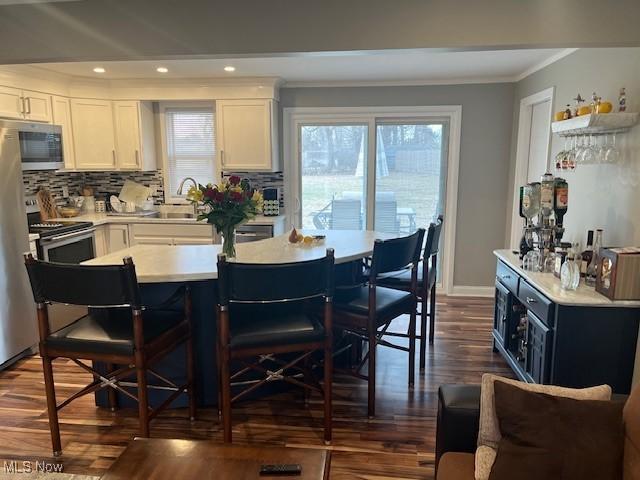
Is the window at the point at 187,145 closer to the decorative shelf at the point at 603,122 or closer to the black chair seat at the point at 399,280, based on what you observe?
the black chair seat at the point at 399,280

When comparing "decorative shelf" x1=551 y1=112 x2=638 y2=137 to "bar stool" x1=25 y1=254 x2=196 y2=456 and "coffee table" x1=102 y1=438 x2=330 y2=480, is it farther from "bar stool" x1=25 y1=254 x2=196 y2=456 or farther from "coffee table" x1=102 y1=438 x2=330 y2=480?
"bar stool" x1=25 y1=254 x2=196 y2=456

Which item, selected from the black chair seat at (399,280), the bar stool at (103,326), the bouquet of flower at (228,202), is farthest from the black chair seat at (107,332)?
the black chair seat at (399,280)

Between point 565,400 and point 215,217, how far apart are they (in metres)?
1.93

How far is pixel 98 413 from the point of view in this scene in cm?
284

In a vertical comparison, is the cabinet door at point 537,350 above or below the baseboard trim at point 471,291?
above

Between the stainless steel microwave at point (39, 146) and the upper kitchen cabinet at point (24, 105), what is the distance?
30 centimetres

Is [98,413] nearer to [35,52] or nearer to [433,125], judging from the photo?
[35,52]

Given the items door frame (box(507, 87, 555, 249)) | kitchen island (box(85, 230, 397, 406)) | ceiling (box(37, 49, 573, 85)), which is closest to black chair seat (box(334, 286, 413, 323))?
kitchen island (box(85, 230, 397, 406))

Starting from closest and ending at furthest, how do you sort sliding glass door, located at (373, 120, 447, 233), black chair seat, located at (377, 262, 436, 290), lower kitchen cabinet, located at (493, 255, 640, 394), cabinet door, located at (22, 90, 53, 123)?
lower kitchen cabinet, located at (493, 255, 640, 394), black chair seat, located at (377, 262, 436, 290), cabinet door, located at (22, 90, 53, 123), sliding glass door, located at (373, 120, 447, 233)

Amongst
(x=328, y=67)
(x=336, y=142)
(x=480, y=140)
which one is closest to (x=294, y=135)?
(x=336, y=142)

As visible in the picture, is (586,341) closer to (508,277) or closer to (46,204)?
(508,277)

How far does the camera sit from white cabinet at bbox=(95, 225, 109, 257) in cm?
472

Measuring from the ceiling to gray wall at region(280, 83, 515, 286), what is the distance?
0.38ft

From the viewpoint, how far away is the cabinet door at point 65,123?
4609mm
